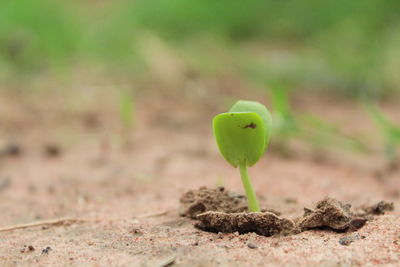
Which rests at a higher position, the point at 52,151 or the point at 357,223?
the point at 52,151

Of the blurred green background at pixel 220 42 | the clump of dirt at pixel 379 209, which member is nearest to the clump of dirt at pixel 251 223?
the clump of dirt at pixel 379 209

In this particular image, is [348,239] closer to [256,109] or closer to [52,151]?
[256,109]

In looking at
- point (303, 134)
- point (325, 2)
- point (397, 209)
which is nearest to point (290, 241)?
point (397, 209)

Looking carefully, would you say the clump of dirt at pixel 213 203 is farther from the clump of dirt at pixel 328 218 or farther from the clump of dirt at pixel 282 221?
the clump of dirt at pixel 328 218

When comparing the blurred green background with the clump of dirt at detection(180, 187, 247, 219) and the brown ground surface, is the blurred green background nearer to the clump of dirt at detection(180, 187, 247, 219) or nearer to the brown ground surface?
the brown ground surface

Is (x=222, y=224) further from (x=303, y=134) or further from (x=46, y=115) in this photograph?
(x=46, y=115)

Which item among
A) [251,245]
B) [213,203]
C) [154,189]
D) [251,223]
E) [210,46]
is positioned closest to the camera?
[251,245]

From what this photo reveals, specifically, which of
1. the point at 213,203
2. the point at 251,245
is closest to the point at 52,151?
the point at 213,203

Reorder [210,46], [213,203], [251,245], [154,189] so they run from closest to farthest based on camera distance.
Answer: [251,245] → [213,203] → [154,189] → [210,46]
